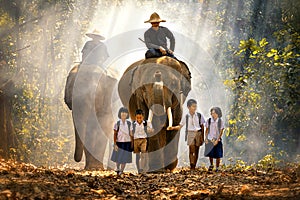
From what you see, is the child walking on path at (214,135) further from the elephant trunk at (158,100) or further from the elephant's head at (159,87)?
the elephant trunk at (158,100)

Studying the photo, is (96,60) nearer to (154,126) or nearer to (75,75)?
(75,75)

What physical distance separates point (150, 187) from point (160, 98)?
353 cm

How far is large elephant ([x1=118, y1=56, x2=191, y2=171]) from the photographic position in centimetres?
1119

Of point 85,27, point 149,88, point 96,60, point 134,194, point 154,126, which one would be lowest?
point 134,194

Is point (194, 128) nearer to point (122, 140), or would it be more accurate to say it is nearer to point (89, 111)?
point (122, 140)

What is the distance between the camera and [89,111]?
13.8 m

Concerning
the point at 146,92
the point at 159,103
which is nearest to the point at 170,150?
the point at 159,103

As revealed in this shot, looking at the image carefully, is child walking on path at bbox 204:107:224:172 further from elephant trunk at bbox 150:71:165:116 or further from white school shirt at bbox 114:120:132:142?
white school shirt at bbox 114:120:132:142

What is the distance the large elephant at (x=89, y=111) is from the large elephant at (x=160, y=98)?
1554 mm

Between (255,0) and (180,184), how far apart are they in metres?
11.1

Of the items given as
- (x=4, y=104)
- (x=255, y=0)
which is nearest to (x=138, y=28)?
(x=255, y=0)

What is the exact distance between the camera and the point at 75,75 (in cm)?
1404

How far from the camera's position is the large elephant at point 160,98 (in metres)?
11.2

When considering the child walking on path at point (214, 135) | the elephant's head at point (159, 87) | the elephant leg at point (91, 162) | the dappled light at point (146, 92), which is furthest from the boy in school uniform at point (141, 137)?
the elephant leg at point (91, 162)
